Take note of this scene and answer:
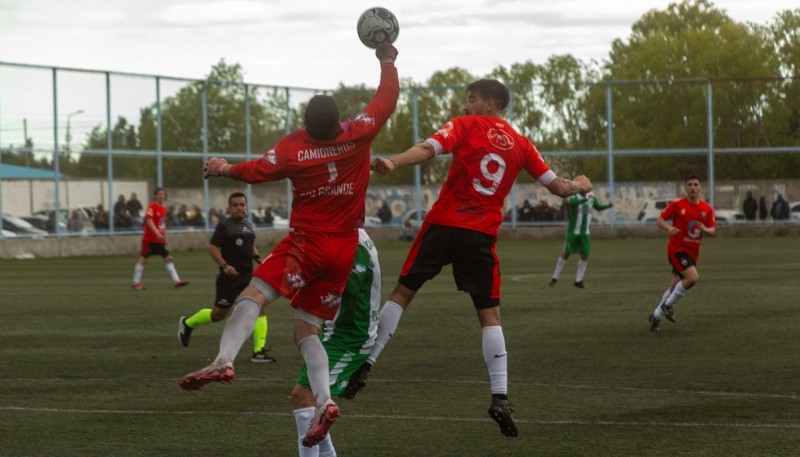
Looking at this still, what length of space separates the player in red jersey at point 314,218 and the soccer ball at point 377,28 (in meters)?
1.04

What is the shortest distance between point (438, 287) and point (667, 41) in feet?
210

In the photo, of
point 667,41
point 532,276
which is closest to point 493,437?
point 532,276

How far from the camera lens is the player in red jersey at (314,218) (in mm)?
7500

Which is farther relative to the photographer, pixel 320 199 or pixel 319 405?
pixel 320 199

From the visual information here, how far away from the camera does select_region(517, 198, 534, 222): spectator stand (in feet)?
169

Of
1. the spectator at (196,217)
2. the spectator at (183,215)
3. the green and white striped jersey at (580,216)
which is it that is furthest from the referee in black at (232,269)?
the spectator at (196,217)

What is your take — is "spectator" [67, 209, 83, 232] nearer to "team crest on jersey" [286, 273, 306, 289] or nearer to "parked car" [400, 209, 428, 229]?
"parked car" [400, 209, 428, 229]

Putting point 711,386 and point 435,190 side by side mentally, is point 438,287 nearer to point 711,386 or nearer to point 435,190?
point 711,386

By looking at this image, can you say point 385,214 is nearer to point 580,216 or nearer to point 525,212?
point 525,212

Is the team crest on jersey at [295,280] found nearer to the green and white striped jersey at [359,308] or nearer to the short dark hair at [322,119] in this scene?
the green and white striped jersey at [359,308]

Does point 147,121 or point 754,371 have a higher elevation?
point 147,121

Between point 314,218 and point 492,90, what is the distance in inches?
88.2

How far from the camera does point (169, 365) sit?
1324 cm

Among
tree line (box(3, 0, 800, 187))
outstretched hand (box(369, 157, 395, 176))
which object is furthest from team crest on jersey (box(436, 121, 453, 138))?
tree line (box(3, 0, 800, 187))
